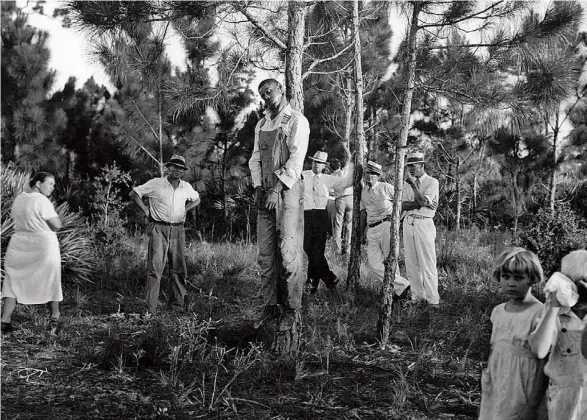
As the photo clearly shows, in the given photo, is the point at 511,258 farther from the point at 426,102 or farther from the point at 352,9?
the point at 426,102

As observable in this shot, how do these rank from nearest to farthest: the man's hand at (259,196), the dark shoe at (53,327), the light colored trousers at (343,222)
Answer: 1. the man's hand at (259,196)
2. the dark shoe at (53,327)
3. the light colored trousers at (343,222)

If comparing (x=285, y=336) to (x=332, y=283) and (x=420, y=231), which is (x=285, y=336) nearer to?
(x=420, y=231)

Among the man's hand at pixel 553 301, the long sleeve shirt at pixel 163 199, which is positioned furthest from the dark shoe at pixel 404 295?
the man's hand at pixel 553 301

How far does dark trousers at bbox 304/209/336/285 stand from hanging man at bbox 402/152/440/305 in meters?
1.11

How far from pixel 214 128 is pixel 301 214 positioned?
12555mm

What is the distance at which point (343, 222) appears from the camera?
1295cm

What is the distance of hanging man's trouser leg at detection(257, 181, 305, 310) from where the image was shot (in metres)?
4.46

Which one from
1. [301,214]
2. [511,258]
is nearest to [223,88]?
[301,214]

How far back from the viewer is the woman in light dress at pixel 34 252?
18.3 feet

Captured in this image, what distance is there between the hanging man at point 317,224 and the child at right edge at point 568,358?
4.99 meters

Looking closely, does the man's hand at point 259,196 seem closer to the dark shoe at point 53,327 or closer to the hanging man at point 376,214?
the dark shoe at point 53,327

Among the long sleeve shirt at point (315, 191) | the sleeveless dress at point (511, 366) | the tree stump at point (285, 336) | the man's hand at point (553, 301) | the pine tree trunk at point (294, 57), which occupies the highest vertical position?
the pine tree trunk at point (294, 57)

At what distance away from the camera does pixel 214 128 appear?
55.1 ft

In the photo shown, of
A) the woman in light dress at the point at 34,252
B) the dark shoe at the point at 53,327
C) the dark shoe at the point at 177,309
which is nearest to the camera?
the dark shoe at the point at 53,327
